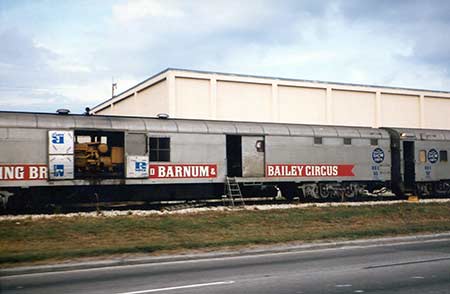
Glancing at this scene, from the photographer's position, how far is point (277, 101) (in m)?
41.2

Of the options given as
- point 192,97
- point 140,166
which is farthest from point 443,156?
point 140,166

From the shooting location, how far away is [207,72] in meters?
38.1

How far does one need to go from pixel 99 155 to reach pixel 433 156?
61.4 ft

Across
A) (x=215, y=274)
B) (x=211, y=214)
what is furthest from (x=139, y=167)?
(x=215, y=274)

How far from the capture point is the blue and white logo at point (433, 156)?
30.8 m

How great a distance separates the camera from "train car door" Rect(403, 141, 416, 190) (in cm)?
3031

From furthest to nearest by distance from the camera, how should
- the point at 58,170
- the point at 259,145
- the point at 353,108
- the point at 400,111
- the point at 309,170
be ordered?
1. the point at 400,111
2. the point at 353,108
3. the point at 309,170
4. the point at 259,145
5. the point at 58,170

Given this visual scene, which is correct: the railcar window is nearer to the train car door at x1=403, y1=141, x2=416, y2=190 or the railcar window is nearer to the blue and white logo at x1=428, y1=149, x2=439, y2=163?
the blue and white logo at x1=428, y1=149, x2=439, y2=163

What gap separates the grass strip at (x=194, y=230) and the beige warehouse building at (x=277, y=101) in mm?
16792

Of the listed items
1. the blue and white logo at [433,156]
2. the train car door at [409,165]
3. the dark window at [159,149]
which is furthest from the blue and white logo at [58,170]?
the blue and white logo at [433,156]

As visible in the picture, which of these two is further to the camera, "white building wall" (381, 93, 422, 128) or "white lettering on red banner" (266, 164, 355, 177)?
"white building wall" (381, 93, 422, 128)

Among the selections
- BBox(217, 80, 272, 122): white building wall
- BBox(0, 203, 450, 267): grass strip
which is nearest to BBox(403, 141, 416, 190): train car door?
BBox(0, 203, 450, 267): grass strip

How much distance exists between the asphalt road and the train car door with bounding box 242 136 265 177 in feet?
37.1

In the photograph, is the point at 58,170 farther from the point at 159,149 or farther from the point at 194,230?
the point at 194,230
